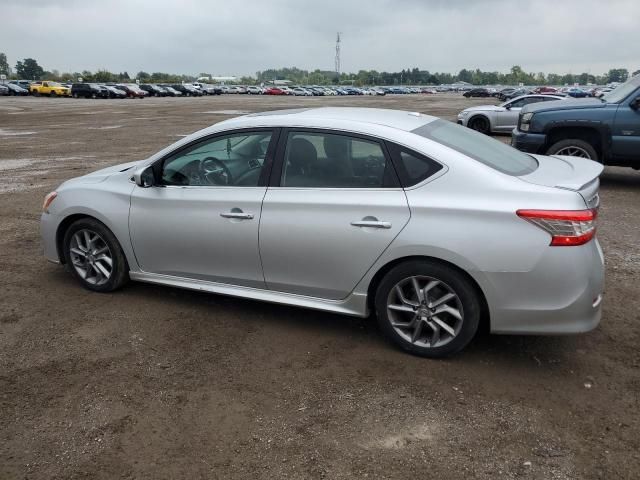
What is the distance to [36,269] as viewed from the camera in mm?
5629

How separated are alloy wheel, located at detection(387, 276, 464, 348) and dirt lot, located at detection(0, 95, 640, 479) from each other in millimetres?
177

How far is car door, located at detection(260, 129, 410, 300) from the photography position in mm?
3701

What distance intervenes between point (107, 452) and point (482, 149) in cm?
314

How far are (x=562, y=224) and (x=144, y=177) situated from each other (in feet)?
10.4

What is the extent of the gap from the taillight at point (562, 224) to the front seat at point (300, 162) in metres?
1.56

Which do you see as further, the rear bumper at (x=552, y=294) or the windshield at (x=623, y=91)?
the windshield at (x=623, y=91)

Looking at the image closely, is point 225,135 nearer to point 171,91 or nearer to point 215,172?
point 215,172

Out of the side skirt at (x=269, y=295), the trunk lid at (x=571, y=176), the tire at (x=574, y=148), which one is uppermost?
the trunk lid at (x=571, y=176)

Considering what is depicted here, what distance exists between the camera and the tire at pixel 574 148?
349 inches

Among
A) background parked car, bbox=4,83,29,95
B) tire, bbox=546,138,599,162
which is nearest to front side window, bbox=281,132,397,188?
tire, bbox=546,138,599,162

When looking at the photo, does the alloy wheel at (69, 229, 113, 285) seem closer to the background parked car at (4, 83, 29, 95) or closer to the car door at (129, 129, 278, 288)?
the car door at (129, 129, 278, 288)

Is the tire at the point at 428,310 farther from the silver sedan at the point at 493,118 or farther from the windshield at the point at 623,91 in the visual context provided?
the silver sedan at the point at 493,118

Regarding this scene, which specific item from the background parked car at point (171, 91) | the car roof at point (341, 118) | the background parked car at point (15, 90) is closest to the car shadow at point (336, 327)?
the car roof at point (341, 118)

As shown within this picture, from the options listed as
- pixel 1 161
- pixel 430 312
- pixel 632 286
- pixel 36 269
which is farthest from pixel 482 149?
pixel 1 161
